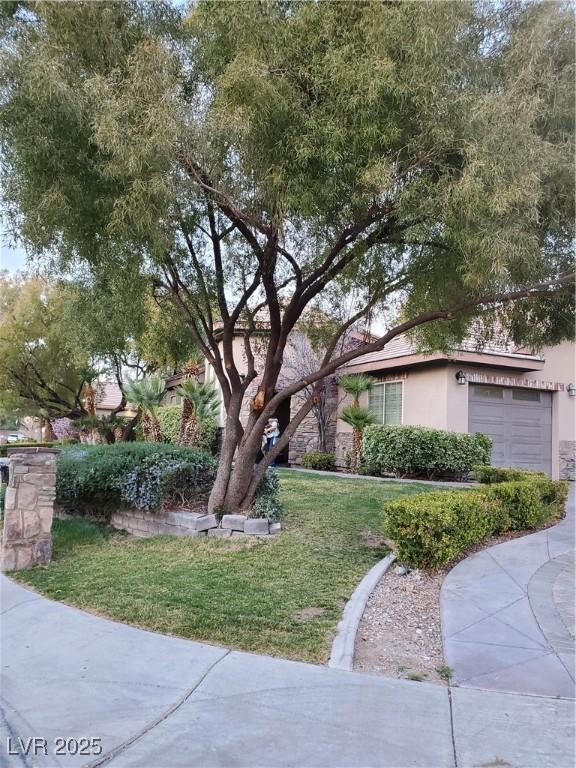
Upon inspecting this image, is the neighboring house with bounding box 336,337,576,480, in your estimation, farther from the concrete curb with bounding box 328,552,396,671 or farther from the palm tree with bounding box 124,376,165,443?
the concrete curb with bounding box 328,552,396,671

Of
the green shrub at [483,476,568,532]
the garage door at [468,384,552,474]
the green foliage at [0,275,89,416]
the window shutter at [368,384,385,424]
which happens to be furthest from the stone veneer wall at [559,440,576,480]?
the green foliage at [0,275,89,416]

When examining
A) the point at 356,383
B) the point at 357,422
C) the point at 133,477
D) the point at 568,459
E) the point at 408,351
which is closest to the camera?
the point at 133,477

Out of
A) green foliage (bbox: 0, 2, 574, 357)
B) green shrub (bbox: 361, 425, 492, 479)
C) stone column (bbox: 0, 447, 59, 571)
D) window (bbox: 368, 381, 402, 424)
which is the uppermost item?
green foliage (bbox: 0, 2, 574, 357)

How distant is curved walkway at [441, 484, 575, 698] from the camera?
12.6 ft

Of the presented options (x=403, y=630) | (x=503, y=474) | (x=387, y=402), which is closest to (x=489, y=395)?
(x=387, y=402)

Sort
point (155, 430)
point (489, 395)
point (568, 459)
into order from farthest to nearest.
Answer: point (155, 430)
point (568, 459)
point (489, 395)

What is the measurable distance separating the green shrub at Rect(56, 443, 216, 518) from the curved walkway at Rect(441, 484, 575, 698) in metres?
3.83

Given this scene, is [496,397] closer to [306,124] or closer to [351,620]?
[306,124]

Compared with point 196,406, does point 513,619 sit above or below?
below

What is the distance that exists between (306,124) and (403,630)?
471 cm

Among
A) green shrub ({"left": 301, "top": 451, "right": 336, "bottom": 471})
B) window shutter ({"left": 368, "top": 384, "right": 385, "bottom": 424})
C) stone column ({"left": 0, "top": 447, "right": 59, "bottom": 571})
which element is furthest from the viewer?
green shrub ({"left": 301, "top": 451, "right": 336, "bottom": 471})

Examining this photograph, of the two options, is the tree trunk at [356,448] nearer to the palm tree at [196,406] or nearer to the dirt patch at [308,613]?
the palm tree at [196,406]

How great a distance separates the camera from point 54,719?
317cm

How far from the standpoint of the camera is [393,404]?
16.3m
